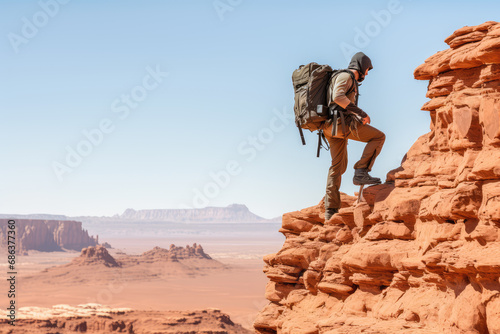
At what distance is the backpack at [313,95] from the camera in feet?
27.1

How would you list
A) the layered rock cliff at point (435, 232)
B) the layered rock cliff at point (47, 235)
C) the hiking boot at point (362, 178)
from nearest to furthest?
the layered rock cliff at point (435, 232), the hiking boot at point (362, 178), the layered rock cliff at point (47, 235)

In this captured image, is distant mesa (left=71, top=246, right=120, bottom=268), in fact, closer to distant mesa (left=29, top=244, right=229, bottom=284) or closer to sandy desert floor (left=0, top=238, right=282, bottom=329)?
distant mesa (left=29, top=244, right=229, bottom=284)

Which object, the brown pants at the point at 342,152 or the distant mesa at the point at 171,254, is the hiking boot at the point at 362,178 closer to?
the brown pants at the point at 342,152

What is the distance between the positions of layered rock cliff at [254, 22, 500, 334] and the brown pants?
1.23 ft

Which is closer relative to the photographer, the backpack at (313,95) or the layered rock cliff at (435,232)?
the layered rock cliff at (435,232)

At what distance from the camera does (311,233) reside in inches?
393

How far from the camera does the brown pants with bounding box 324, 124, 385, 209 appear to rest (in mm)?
8289

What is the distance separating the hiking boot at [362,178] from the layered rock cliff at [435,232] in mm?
142

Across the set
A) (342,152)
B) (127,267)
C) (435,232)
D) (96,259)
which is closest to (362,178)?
(342,152)

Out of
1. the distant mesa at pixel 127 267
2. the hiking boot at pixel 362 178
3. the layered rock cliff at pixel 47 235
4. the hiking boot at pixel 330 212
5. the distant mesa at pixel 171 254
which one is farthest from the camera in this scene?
the layered rock cliff at pixel 47 235

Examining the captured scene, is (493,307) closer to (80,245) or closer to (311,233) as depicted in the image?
(311,233)

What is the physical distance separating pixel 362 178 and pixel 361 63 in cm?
151

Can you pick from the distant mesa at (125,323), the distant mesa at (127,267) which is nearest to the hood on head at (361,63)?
the distant mesa at (125,323)

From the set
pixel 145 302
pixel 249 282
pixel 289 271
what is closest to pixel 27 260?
pixel 249 282
